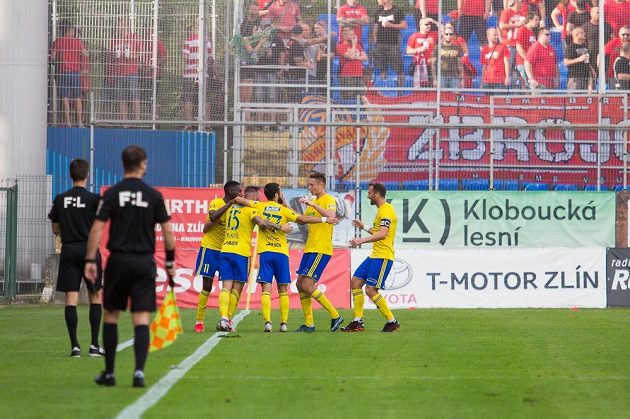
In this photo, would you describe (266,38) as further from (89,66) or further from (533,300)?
(533,300)

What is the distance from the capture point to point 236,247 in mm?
16578

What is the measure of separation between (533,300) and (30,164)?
11.0 m

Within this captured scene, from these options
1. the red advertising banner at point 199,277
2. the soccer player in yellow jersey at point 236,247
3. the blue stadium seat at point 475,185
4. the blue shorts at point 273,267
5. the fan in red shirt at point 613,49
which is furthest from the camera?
the fan in red shirt at point 613,49

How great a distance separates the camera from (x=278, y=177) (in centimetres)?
2455

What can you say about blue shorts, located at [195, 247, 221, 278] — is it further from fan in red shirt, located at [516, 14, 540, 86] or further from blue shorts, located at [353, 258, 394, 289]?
fan in red shirt, located at [516, 14, 540, 86]

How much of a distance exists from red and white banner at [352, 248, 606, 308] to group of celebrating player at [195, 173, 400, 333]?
22.0 ft

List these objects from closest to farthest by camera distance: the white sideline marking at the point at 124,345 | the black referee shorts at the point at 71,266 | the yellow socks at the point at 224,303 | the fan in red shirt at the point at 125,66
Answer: the black referee shorts at the point at 71,266 < the white sideline marking at the point at 124,345 < the yellow socks at the point at 224,303 < the fan in red shirt at the point at 125,66

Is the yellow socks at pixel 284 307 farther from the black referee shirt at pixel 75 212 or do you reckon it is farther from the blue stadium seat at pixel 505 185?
the blue stadium seat at pixel 505 185

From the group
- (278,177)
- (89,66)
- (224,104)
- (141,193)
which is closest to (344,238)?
(278,177)

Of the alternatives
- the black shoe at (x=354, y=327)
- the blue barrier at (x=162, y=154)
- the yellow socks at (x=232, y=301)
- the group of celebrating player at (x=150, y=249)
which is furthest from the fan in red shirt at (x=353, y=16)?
the yellow socks at (x=232, y=301)

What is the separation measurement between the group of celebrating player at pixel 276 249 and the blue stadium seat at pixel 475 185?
8095 millimetres

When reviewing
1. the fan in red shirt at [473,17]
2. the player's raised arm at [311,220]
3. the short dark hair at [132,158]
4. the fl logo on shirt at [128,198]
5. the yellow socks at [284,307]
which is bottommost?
the yellow socks at [284,307]

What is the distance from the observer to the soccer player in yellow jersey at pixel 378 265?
16859mm

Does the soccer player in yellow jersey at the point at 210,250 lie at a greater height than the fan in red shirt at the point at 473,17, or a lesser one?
lesser
